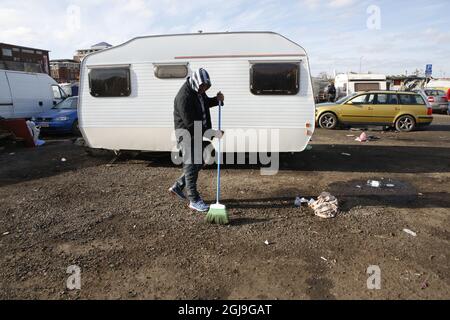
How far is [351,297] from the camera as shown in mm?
3211

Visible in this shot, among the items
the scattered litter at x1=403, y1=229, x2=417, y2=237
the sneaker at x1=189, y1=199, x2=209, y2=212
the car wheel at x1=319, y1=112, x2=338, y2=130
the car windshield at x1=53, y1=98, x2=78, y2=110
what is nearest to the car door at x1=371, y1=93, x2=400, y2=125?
the car wheel at x1=319, y1=112, x2=338, y2=130

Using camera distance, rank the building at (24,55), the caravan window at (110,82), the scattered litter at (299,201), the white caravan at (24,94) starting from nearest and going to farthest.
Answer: the scattered litter at (299,201), the caravan window at (110,82), the white caravan at (24,94), the building at (24,55)

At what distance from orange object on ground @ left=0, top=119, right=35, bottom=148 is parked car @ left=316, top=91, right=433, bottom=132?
1126cm

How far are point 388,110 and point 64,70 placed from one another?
34.5 metres

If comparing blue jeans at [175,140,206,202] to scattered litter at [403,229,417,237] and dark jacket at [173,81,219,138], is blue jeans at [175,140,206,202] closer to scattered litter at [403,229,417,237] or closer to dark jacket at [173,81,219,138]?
dark jacket at [173,81,219,138]

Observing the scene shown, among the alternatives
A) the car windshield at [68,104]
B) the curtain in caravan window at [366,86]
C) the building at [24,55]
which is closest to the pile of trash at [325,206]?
the car windshield at [68,104]

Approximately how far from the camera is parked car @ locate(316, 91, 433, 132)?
44.9 feet

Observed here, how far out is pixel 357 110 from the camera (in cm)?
1380

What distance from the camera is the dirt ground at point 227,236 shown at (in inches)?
133

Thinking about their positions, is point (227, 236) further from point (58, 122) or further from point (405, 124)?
point (405, 124)

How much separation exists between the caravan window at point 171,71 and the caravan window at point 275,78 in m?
1.47

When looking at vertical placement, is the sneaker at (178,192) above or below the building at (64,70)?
below

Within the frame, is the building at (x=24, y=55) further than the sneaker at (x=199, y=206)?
Yes

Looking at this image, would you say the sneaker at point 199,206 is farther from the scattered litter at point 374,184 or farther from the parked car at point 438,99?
the parked car at point 438,99
